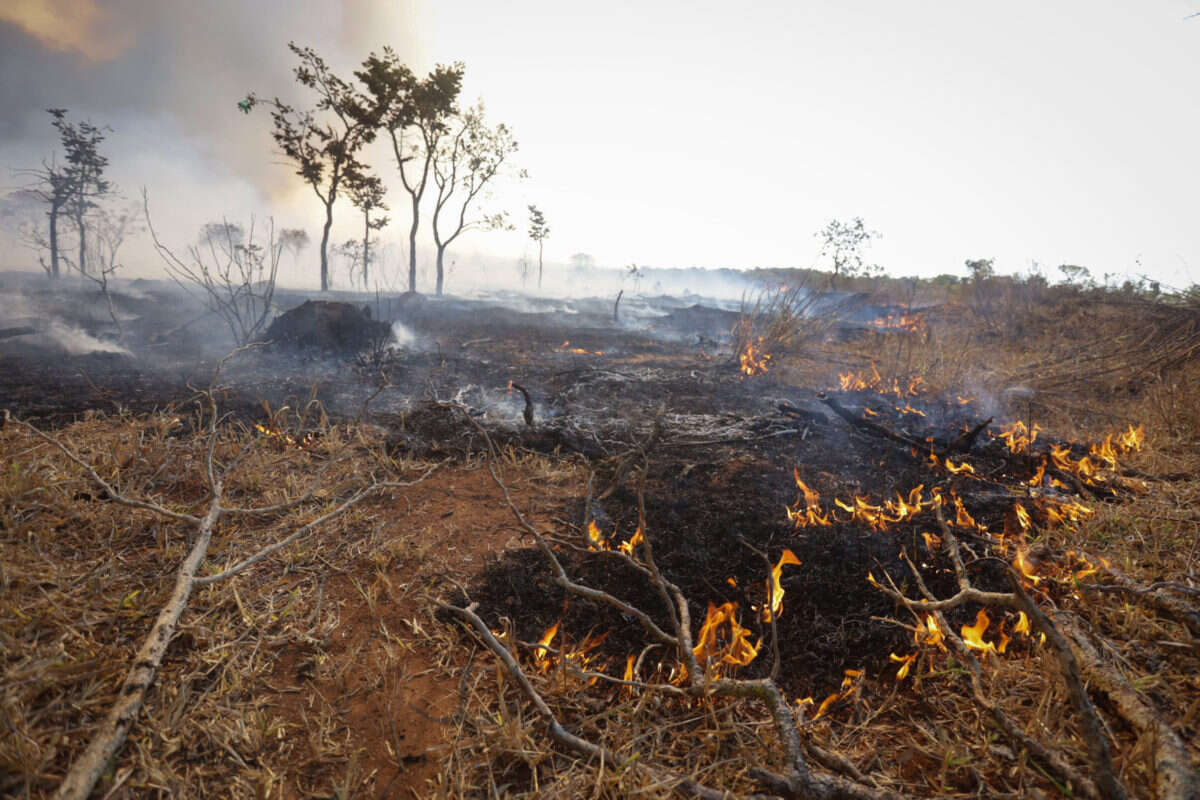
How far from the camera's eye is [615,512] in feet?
11.8

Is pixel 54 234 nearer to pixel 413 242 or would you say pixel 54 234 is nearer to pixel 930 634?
pixel 413 242

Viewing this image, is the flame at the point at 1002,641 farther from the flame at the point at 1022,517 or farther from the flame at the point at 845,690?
the flame at the point at 1022,517

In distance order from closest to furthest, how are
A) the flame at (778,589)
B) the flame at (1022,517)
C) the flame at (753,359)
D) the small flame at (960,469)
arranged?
the flame at (778,589) → the flame at (1022,517) → the small flame at (960,469) → the flame at (753,359)

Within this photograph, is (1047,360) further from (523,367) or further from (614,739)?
(614,739)

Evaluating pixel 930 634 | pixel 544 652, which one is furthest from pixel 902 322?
pixel 544 652

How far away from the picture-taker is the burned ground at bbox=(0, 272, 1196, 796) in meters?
1.87

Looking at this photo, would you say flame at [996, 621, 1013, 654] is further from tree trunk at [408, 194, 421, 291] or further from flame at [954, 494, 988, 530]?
tree trunk at [408, 194, 421, 291]

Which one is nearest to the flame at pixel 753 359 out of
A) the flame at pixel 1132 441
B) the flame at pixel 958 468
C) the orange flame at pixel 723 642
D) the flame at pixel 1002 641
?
the flame at pixel 958 468

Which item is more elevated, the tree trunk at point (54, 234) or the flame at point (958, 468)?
the tree trunk at point (54, 234)

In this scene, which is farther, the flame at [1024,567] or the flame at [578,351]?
the flame at [578,351]

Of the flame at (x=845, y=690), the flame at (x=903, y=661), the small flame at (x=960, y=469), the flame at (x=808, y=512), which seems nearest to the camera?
the flame at (x=845, y=690)

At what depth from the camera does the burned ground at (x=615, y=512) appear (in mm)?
1870

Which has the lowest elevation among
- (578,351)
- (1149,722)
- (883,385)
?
(1149,722)

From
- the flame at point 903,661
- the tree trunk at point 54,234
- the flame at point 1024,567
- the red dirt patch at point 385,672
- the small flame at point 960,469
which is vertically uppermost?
the tree trunk at point 54,234
